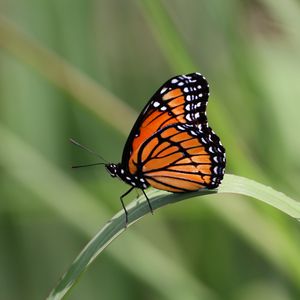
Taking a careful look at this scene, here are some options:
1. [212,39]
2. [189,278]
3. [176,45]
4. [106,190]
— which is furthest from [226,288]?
[212,39]

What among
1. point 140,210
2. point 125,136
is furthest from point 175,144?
point 125,136

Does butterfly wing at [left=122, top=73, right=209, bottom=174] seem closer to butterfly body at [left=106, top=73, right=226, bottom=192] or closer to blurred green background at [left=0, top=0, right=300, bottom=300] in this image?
butterfly body at [left=106, top=73, right=226, bottom=192]

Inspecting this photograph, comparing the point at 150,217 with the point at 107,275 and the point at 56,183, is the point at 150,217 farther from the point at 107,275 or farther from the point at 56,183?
the point at 56,183

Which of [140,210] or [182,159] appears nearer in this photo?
[140,210]

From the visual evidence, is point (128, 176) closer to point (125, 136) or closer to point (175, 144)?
point (175, 144)

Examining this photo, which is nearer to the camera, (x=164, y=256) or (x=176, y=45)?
(x=176, y=45)

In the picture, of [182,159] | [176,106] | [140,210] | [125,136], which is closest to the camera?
[140,210]

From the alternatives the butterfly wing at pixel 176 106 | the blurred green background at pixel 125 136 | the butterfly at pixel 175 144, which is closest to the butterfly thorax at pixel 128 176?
the butterfly at pixel 175 144

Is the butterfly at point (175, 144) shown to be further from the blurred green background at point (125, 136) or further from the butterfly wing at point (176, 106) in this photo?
the blurred green background at point (125, 136)
